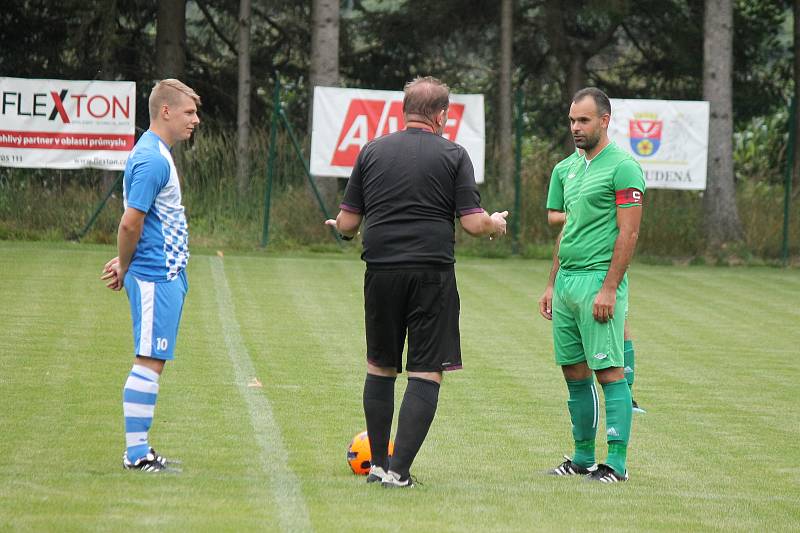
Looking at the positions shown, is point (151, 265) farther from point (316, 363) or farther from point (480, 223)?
point (316, 363)

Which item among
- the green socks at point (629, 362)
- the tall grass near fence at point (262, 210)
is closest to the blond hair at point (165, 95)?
the green socks at point (629, 362)

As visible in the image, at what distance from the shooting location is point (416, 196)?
5.89 meters

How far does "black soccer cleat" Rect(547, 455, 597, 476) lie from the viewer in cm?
655

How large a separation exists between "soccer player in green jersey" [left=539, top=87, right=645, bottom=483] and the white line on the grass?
1.40 meters

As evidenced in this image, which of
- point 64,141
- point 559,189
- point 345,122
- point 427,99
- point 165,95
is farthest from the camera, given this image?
point 345,122

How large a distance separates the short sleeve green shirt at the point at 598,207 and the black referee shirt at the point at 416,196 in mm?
733

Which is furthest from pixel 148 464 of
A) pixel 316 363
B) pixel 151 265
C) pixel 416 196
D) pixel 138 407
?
pixel 316 363

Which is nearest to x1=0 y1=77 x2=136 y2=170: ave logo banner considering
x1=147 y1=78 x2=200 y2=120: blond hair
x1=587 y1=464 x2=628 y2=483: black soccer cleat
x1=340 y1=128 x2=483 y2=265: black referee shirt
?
x1=147 y1=78 x2=200 y2=120: blond hair

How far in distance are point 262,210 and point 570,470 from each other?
1395cm

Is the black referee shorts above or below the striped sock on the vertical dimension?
above

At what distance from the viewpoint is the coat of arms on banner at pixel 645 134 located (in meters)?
18.8

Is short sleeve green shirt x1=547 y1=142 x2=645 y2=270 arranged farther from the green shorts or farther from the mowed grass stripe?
the mowed grass stripe

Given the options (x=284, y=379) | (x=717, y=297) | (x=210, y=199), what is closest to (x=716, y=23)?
(x=717, y=297)

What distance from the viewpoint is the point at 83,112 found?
18.3 meters
